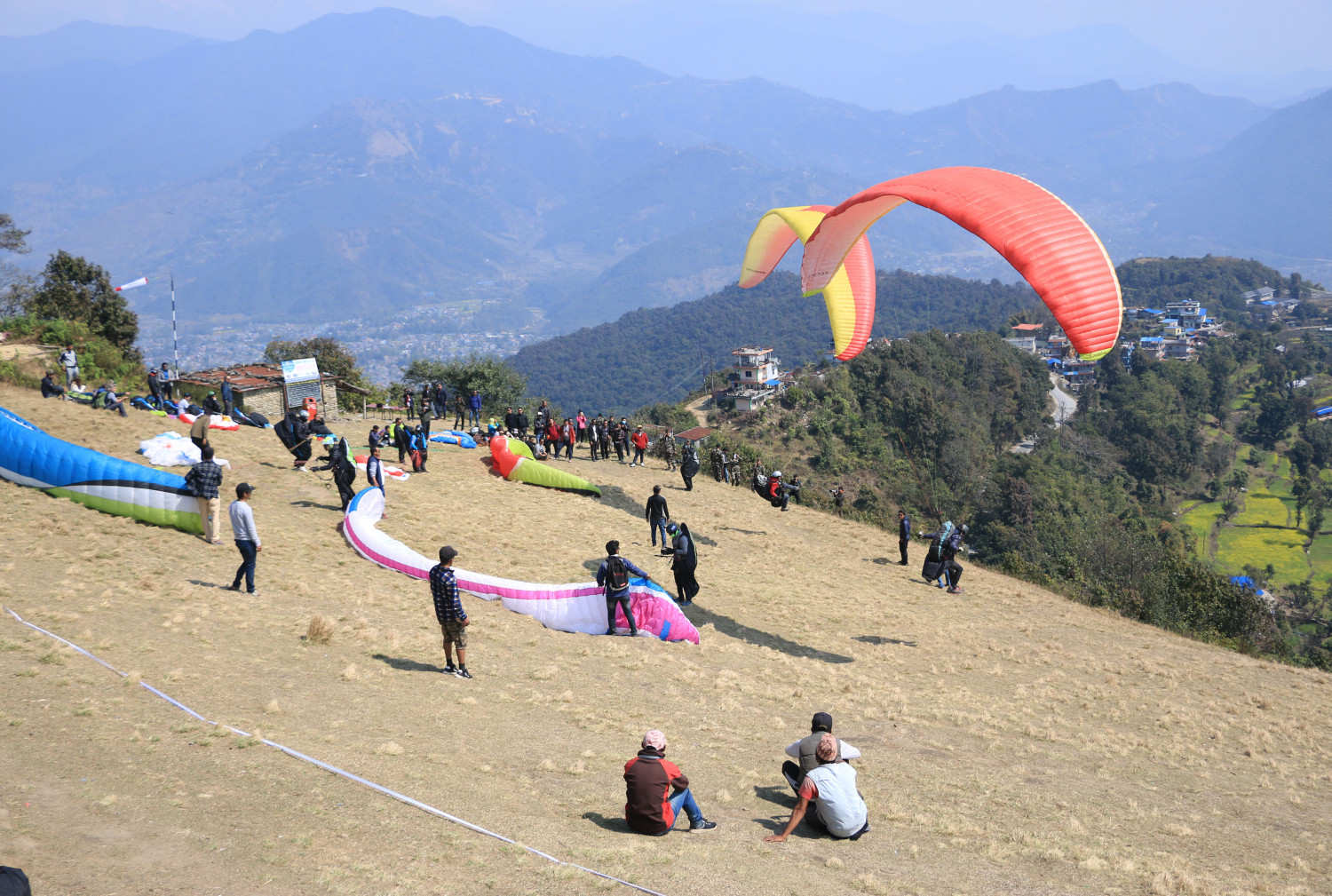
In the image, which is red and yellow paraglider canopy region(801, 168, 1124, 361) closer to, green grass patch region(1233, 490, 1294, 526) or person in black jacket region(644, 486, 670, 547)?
person in black jacket region(644, 486, 670, 547)

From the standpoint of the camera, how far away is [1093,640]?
15188 millimetres

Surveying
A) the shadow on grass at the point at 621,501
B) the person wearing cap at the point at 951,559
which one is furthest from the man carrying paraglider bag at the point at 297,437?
the person wearing cap at the point at 951,559

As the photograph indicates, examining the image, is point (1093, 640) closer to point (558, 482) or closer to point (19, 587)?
point (558, 482)

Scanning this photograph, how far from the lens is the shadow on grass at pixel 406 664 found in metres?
9.09

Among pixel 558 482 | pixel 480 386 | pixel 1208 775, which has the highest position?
pixel 480 386

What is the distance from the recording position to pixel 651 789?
604 cm

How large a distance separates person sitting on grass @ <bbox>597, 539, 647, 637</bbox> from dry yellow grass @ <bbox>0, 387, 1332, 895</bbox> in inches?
13.1

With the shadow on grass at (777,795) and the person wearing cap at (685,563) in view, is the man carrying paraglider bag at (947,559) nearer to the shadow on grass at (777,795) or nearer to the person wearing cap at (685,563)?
the person wearing cap at (685,563)

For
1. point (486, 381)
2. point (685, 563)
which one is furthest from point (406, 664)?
point (486, 381)

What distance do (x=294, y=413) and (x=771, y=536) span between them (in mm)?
11537

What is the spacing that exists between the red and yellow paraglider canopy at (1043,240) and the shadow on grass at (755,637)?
564 centimetres

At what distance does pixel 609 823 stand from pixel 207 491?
897cm

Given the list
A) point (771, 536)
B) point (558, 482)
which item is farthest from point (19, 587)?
point (771, 536)

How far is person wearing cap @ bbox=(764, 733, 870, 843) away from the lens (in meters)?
6.38
